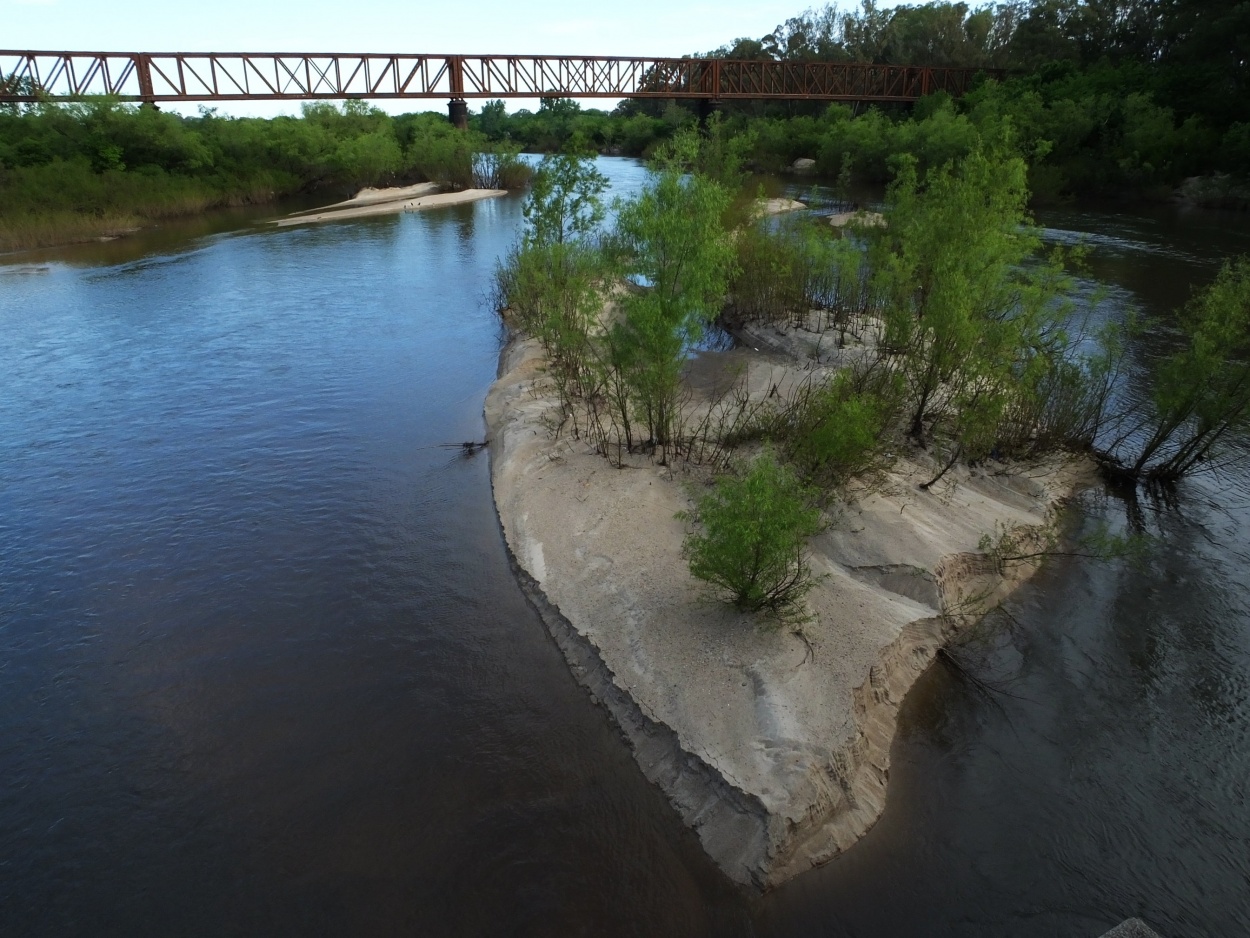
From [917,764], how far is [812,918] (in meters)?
2.20

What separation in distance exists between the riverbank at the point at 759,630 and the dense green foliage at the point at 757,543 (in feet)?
1.29

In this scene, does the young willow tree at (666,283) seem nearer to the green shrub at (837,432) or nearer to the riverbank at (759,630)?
the riverbank at (759,630)

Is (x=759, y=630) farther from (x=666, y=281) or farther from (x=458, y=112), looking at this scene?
(x=458, y=112)

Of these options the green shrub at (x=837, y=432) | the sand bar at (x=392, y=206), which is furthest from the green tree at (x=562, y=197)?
the sand bar at (x=392, y=206)

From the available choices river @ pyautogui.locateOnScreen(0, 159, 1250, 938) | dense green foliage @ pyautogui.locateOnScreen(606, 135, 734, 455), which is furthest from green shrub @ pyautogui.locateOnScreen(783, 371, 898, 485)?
A: river @ pyautogui.locateOnScreen(0, 159, 1250, 938)

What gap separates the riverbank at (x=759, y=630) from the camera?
706 centimetres

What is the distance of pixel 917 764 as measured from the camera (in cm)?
784

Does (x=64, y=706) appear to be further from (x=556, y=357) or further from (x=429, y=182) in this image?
(x=429, y=182)

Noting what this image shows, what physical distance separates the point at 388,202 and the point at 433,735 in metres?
46.8

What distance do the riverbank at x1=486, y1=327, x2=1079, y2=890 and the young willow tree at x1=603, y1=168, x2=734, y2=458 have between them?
140cm

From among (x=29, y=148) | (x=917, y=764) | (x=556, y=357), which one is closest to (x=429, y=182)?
(x=29, y=148)

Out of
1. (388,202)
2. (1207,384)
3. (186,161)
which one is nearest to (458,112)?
(388,202)

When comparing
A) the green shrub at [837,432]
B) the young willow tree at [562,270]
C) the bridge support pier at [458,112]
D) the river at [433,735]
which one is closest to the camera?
the river at [433,735]

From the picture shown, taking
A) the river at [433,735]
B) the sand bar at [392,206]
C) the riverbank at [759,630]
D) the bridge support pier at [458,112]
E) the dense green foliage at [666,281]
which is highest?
the bridge support pier at [458,112]
